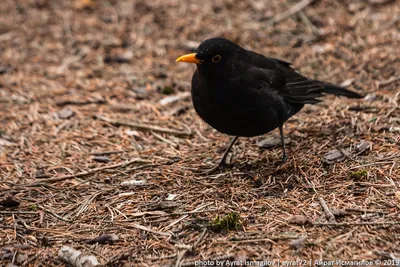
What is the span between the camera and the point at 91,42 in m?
7.49

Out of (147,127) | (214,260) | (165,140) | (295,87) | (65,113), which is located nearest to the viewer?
(214,260)

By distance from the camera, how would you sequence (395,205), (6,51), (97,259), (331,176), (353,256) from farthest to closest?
(6,51) → (331,176) → (395,205) → (97,259) → (353,256)

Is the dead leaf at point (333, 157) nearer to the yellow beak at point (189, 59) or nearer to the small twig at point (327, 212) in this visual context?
the small twig at point (327, 212)

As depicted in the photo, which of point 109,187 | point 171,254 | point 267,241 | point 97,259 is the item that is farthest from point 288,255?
point 109,187

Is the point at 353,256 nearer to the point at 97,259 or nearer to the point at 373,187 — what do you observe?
the point at 373,187

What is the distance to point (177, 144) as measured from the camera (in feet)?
17.1

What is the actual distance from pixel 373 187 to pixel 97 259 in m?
2.12

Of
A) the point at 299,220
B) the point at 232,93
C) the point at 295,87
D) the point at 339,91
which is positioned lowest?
the point at 299,220

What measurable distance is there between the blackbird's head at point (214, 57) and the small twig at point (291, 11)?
10.8 ft

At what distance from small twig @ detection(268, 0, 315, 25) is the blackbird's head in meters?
3.28

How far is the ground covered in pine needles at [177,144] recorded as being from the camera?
346cm

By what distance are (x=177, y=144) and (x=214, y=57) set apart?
3.69 ft

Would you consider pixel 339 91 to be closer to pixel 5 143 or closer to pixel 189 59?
pixel 189 59

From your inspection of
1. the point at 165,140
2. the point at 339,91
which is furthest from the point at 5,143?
the point at 339,91
